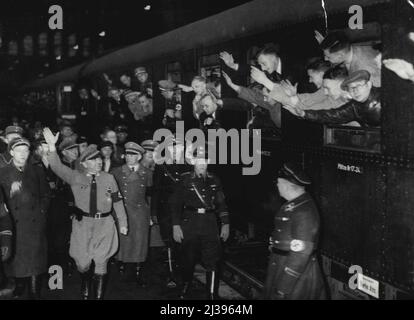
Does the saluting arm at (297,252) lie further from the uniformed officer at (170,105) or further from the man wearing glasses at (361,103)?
the uniformed officer at (170,105)

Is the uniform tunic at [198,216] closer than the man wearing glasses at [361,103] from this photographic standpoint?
No

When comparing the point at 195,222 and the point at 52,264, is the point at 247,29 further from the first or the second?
the point at 52,264

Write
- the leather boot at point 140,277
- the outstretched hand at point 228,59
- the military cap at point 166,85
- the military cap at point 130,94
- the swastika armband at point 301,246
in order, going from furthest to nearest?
the military cap at point 130,94 < the military cap at point 166,85 < the leather boot at point 140,277 < the outstretched hand at point 228,59 < the swastika armband at point 301,246

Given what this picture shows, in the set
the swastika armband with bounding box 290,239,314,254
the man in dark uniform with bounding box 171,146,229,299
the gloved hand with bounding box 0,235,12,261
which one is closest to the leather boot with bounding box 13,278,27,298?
the gloved hand with bounding box 0,235,12,261

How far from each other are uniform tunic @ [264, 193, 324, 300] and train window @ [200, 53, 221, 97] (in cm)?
310

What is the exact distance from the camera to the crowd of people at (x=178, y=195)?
412 cm

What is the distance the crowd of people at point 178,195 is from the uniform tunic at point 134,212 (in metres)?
0.01

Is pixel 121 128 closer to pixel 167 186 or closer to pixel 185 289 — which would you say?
pixel 167 186

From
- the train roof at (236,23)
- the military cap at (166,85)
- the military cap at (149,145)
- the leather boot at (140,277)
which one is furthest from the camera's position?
Answer: the military cap at (166,85)

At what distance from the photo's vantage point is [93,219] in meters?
5.53

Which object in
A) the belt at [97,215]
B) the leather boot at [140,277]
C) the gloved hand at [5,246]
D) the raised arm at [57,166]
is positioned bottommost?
the leather boot at [140,277]

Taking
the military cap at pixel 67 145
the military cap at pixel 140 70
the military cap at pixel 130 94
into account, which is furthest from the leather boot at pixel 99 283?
the military cap at pixel 130 94
